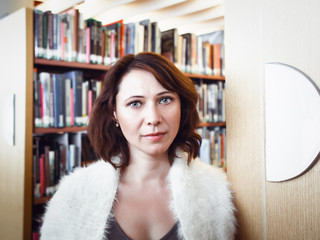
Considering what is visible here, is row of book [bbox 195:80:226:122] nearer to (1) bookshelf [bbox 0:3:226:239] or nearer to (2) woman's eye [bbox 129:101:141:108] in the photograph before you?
(1) bookshelf [bbox 0:3:226:239]

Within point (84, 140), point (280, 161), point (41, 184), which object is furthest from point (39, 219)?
point (280, 161)

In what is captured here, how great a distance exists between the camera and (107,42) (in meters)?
2.14

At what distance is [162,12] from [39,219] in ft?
5.73

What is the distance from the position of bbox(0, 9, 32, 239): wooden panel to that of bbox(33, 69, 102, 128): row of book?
91mm

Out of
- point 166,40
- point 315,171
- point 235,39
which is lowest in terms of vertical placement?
point 315,171

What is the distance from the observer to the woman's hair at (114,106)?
1.03m

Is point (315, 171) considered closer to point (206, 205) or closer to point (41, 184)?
point (206, 205)

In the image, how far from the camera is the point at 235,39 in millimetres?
939

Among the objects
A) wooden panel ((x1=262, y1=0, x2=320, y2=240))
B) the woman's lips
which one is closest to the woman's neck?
the woman's lips

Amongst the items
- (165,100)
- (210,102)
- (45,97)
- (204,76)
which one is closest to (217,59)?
(204,76)

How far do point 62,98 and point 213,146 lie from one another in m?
1.53

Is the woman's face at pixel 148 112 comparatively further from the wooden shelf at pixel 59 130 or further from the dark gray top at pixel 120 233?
the wooden shelf at pixel 59 130

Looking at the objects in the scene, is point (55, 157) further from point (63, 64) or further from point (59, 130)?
point (63, 64)

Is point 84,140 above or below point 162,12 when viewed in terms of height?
below
